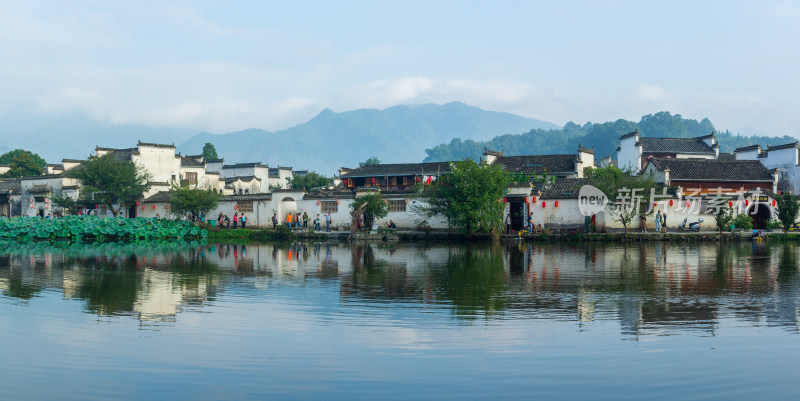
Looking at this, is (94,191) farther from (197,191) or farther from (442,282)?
(442,282)

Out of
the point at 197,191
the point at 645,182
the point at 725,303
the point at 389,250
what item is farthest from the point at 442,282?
the point at 197,191

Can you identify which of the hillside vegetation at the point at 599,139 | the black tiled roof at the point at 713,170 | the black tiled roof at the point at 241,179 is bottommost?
the black tiled roof at the point at 713,170

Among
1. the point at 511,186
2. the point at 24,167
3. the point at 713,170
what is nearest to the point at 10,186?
the point at 24,167

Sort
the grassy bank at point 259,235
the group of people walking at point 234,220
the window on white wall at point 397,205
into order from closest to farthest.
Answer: the grassy bank at point 259,235 → the window on white wall at point 397,205 → the group of people walking at point 234,220

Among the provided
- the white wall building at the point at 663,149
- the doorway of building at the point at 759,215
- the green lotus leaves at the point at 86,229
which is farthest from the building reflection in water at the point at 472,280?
the white wall building at the point at 663,149

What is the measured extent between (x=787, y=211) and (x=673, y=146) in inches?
784

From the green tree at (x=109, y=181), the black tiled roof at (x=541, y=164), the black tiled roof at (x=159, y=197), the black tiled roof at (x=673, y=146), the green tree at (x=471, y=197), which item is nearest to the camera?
the green tree at (x=471, y=197)

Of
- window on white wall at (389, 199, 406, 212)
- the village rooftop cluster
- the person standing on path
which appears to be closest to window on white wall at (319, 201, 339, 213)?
the village rooftop cluster

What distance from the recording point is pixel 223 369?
29.0 ft

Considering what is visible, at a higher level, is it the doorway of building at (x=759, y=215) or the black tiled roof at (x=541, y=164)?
Result: the black tiled roof at (x=541, y=164)

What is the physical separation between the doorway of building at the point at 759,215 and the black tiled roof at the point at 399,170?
19.5 meters

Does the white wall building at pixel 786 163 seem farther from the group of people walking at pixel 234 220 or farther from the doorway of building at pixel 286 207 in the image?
the group of people walking at pixel 234 220

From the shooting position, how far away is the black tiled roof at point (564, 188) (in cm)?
3525

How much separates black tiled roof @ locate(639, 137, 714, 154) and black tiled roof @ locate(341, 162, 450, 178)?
16.3 meters
